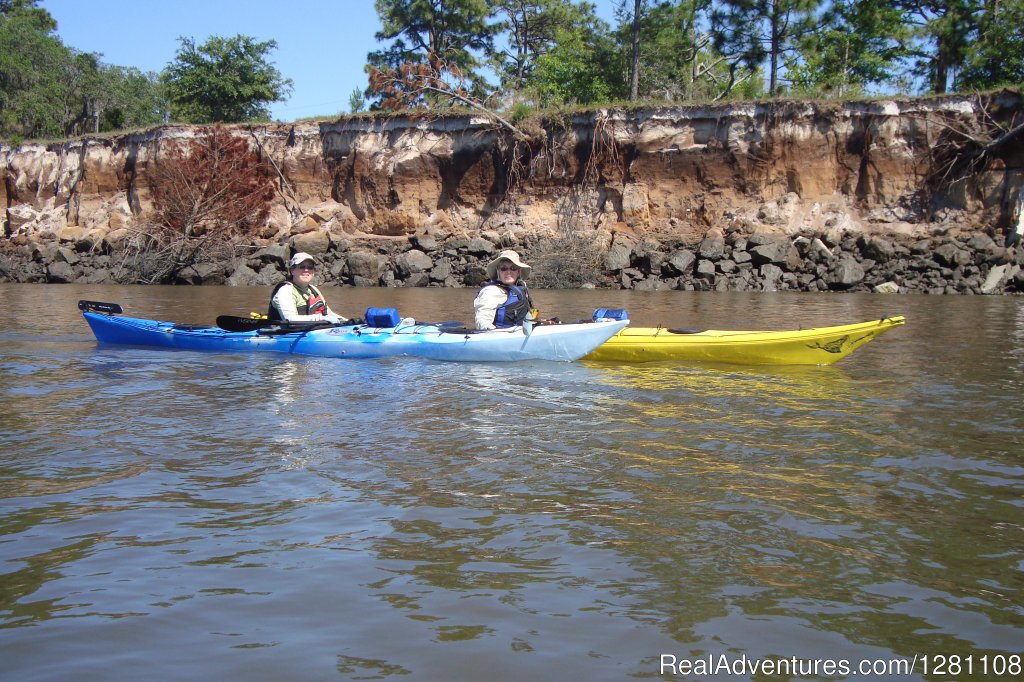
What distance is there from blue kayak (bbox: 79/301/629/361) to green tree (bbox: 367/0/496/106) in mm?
26391

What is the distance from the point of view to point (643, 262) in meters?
21.7

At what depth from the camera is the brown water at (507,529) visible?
2.68 metres

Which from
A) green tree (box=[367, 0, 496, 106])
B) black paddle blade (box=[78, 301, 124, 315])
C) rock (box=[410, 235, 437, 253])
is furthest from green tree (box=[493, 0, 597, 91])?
black paddle blade (box=[78, 301, 124, 315])

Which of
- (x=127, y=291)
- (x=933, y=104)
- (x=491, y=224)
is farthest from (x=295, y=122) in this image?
(x=933, y=104)

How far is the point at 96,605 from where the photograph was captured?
292 cm

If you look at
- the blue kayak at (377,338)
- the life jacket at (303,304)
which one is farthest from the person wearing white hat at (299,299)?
the blue kayak at (377,338)

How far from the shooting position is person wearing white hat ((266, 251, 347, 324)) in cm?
891

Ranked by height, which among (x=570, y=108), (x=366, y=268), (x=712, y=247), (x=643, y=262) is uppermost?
(x=570, y=108)

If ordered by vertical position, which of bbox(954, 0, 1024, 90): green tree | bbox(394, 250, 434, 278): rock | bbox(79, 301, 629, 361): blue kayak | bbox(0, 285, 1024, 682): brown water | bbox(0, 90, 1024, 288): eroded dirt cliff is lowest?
bbox(0, 285, 1024, 682): brown water

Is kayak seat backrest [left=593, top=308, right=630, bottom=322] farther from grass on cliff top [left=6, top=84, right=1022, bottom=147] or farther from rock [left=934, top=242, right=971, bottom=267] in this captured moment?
grass on cliff top [left=6, top=84, right=1022, bottom=147]

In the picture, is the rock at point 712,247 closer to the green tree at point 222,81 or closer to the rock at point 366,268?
the rock at point 366,268

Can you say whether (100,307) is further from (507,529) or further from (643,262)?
A: (643,262)

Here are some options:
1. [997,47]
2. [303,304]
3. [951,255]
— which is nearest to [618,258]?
[951,255]

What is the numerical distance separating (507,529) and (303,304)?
6.25 metres
